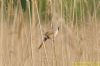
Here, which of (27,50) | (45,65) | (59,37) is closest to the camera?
(45,65)

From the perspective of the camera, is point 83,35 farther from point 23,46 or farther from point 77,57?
point 23,46

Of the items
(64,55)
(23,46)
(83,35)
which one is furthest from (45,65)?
(83,35)

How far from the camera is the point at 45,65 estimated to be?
1.58 meters

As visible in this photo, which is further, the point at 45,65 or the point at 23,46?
the point at 23,46

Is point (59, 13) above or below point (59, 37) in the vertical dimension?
above

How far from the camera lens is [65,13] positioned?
6.11 ft

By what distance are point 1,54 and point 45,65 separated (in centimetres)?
33

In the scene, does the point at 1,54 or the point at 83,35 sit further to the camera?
the point at 83,35

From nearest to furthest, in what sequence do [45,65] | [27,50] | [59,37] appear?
1. [45,65]
2. [27,50]
3. [59,37]

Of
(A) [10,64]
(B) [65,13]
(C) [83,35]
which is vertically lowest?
(A) [10,64]

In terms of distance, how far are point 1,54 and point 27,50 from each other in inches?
6.7

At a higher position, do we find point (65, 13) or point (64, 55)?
point (65, 13)

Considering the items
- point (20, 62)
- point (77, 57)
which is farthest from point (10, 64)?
point (77, 57)

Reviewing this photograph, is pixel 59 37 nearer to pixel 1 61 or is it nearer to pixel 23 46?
pixel 23 46
